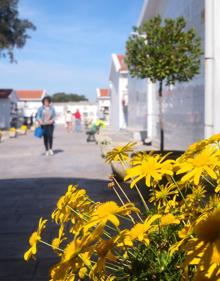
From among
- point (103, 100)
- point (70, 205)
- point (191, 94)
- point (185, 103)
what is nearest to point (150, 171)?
point (70, 205)

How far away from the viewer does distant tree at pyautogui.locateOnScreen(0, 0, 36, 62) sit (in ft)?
116

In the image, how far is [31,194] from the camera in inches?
295

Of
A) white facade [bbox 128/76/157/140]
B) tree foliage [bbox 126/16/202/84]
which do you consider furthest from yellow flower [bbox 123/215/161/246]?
white facade [bbox 128/76/157/140]

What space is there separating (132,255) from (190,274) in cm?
23

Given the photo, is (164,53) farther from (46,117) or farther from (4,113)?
(4,113)

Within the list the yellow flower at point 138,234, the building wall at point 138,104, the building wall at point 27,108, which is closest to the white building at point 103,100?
the building wall at point 27,108

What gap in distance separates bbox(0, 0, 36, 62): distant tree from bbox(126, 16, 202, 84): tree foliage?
93.8ft

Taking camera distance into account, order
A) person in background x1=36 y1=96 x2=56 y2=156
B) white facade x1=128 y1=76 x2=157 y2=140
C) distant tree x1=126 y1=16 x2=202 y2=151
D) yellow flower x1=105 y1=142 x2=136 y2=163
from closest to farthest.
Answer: yellow flower x1=105 y1=142 x2=136 y2=163, distant tree x1=126 y1=16 x2=202 y2=151, person in background x1=36 y1=96 x2=56 y2=156, white facade x1=128 y1=76 x2=157 y2=140

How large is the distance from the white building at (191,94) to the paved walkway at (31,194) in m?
2.04

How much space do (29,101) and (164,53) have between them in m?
56.7

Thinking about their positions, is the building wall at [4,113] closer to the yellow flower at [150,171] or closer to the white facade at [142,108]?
the white facade at [142,108]

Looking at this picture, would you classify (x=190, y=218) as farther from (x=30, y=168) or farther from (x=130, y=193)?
(x=30, y=168)

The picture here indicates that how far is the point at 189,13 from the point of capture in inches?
435

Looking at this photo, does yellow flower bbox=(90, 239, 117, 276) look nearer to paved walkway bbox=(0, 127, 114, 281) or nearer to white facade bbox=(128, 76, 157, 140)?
paved walkway bbox=(0, 127, 114, 281)
